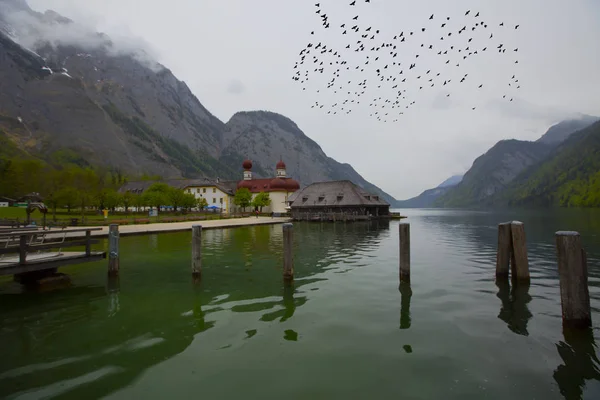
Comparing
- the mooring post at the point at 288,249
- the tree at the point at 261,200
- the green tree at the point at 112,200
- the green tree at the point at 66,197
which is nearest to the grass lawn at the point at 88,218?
the green tree at the point at 66,197

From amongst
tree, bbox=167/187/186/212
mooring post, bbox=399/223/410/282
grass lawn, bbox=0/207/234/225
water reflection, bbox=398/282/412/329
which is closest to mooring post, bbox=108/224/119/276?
water reflection, bbox=398/282/412/329

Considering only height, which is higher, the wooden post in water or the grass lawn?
the grass lawn

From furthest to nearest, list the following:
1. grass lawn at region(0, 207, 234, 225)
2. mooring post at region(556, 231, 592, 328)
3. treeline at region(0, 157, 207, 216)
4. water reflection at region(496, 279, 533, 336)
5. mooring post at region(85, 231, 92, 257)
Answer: treeline at region(0, 157, 207, 216) < grass lawn at region(0, 207, 234, 225) < mooring post at region(85, 231, 92, 257) < water reflection at region(496, 279, 533, 336) < mooring post at region(556, 231, 592, 328)

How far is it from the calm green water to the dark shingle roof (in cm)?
5867

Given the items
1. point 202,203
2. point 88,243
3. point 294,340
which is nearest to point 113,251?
point 88,243

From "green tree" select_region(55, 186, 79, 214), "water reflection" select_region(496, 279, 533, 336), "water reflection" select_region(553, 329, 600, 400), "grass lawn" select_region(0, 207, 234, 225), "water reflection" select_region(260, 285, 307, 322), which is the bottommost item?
"water reflection" select_region(553, 329, 600, 400)

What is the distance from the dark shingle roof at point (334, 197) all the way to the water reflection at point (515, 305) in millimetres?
59026

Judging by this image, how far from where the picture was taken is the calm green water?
664cm

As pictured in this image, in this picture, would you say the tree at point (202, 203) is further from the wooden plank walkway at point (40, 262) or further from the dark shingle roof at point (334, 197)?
the wooden plank walkway at point (40, 262)

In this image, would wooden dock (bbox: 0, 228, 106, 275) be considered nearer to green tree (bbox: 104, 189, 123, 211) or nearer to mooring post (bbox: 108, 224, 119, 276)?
mooring post (bbox: 108, 224, 119, 276)

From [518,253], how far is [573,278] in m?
5.62

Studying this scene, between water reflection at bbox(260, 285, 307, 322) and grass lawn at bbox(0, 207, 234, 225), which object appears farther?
grass lawn at bbox(0, 207, 234, 225)

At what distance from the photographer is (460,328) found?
974 cm

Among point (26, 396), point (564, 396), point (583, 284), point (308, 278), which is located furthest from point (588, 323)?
point (26, 396)
